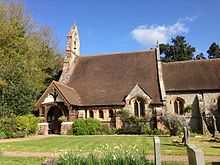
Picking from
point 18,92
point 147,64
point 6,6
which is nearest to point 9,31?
point 6,6

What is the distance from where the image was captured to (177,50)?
64562mm

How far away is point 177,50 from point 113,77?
122 feet

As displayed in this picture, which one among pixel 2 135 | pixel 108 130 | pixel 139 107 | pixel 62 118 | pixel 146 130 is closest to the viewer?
pixel 2 135

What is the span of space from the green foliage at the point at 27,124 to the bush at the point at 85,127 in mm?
4275

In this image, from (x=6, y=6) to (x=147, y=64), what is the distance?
2139 cm

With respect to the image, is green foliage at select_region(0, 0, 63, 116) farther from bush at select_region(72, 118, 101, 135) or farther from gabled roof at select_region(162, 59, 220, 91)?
gabled roof at select_region(162, 59, 220, 91)

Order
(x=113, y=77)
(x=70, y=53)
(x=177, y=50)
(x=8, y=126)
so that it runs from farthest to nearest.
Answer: (x=177, y=50), (x=70, y=53), (x=113, y=77), (x=8, y=126)

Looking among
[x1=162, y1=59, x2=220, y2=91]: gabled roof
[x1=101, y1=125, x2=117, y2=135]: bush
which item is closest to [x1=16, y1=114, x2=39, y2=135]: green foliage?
[x1=101, y1=125, x2=117, y2=135]: bush

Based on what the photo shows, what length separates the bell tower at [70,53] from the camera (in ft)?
112

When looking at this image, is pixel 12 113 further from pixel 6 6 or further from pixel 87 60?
pixel 6 6

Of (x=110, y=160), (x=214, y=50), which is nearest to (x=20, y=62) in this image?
(x=110, y=160)

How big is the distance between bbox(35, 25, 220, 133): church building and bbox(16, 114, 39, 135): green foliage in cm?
320

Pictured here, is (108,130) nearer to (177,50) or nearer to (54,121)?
(54,121)

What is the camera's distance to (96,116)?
29.8 m
